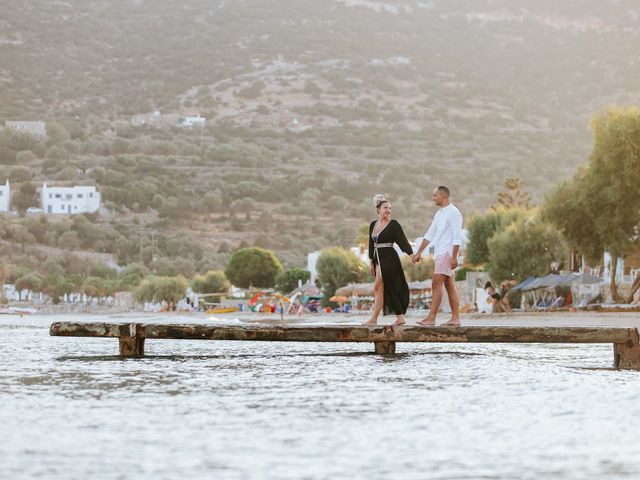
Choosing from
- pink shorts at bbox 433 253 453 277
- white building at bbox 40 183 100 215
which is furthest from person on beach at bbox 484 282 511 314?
white building at bbox 40 183 100 215

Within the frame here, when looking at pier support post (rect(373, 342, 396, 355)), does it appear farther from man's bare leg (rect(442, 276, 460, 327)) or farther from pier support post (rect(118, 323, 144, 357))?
pier support post (rect(118, 323, 144, 357))

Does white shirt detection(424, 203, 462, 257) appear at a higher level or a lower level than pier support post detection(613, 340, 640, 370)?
higher

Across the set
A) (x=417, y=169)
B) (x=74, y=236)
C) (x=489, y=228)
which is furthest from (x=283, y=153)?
(x=489, y=228)

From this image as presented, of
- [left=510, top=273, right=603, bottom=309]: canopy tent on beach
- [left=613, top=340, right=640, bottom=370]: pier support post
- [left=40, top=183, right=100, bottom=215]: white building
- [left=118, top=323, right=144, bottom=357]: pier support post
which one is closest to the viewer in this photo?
[left=613, top=340, right=640, bottom=370]: pier support post

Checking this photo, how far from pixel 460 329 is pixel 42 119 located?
190 meters

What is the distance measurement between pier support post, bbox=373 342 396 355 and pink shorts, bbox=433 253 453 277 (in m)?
2.33

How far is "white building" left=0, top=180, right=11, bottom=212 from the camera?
6004 inches

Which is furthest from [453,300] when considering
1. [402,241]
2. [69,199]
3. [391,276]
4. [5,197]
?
[5,197]

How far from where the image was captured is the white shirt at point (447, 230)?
49.7ft

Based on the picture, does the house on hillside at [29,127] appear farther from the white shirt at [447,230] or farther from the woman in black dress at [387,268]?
the white shirt at [447,230]

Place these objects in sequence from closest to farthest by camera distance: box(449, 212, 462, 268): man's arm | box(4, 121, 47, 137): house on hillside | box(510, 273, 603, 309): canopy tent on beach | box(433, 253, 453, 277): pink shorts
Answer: box(449, 212, 462, 268): man's arm
box(433, 253, 453, 277): pink shorts
box(510, 273, 603, 309): canopy tent on beach
box(4, 121, 47, 137): house on hillside

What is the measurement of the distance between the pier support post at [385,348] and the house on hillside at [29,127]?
17105 centimetres

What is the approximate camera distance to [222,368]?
588 inches

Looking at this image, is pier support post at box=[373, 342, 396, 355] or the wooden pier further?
pier support post at box=[373, 342, 396, 355]
